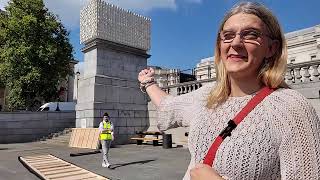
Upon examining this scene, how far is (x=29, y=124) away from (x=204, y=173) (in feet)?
79.1

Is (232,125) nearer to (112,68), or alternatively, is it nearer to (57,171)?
(57,171)

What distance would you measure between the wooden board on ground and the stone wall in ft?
20.2

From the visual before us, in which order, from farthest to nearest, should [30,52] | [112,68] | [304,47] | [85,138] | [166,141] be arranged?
[304,47], [30,52], [112,68], [85,138], [166,141]

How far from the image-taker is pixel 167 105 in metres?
2.14

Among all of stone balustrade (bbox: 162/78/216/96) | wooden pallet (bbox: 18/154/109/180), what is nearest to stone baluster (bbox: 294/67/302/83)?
stone balustrade (bbox: 162/78/216/96)

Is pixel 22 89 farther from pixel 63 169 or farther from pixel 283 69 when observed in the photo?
pixel 283 69

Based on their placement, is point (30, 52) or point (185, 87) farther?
point (30, 52)

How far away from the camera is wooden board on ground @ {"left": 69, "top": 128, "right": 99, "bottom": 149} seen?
17.1m

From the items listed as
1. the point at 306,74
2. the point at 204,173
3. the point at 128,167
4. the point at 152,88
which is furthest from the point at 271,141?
the point at 306,74

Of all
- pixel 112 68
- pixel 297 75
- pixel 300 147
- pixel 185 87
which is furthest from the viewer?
pixel 185 87

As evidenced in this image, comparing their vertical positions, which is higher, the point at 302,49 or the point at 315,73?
the point at 302,49

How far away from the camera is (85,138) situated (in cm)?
1784

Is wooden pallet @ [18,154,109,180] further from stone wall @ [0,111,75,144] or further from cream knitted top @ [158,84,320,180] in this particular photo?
stone wall @ [0,111,75,144]

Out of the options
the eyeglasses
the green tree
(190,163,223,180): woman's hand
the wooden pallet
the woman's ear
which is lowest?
the wooden pallet
